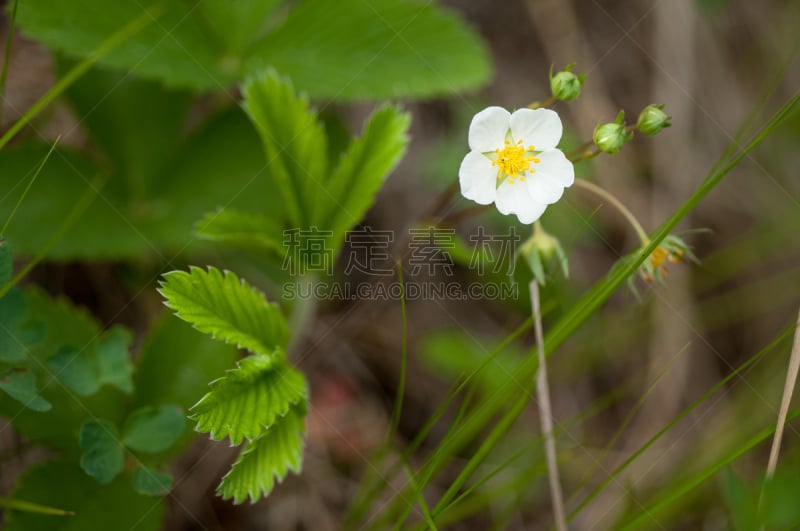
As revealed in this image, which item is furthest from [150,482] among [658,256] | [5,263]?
[658,256]

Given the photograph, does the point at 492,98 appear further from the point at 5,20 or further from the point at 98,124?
the point at 5,20

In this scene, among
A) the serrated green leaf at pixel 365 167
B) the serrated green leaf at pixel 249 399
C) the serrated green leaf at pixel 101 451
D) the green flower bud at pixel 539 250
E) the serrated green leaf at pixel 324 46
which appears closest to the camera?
the serrated green leaf at pixel 249 399

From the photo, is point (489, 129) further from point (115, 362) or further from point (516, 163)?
point (115, 362)

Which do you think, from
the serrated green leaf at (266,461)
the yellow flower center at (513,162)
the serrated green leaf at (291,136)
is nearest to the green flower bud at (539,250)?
the yellow flower center at (513,162)

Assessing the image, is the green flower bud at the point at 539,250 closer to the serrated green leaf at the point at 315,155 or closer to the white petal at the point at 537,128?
the white petal at the point at 537,128

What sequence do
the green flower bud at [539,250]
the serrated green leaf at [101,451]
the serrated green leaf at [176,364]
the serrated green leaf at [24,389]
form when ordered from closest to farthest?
1. the serrated green leaf at [24,389]
2. the serrated green leaf at [101,451]
3. the green flower bud at [539,250]
4. the serrated green leaf at [176,364]

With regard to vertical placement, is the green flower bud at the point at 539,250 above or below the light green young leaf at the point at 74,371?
above
